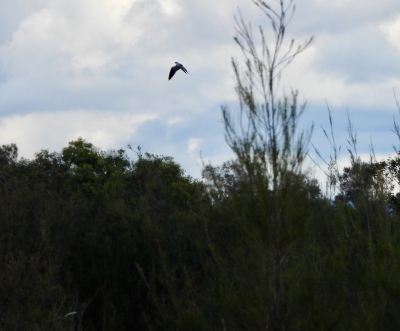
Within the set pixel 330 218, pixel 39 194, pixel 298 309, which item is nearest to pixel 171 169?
pixel 39 194

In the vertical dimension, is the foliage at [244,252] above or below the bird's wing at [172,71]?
below

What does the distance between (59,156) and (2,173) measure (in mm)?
3494

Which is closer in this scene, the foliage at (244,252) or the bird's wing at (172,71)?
the foliage at (244,252)

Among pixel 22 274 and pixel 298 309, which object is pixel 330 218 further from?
pixel 22 274

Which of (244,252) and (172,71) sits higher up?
(172,71)

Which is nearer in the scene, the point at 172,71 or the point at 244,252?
the point at 244,252

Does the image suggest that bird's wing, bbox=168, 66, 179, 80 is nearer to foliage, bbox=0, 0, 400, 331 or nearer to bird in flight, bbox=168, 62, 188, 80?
bird in flight, bbox=168, 62, 188, 80

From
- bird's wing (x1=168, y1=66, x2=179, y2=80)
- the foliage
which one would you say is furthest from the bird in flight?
the foliage

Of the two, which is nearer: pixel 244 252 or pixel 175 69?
pixel 244 252

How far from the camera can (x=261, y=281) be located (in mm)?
7562

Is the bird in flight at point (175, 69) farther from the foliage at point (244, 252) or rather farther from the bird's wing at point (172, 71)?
the foliage at point (244, 252)

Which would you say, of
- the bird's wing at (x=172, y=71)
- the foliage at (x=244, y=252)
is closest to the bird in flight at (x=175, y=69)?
the bird's wing at (x=172, y=71)

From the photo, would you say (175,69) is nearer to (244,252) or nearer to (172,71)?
(172,71)

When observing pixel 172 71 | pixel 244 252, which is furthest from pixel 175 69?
pixel 244 252
